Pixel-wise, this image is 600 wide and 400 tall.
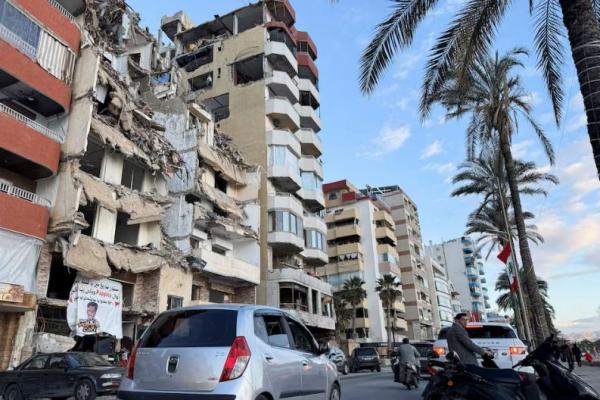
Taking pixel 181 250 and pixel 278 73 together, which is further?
pixel 278 73

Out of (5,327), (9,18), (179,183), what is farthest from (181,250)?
(9,18)

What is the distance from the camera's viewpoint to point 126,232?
2464 centimetres

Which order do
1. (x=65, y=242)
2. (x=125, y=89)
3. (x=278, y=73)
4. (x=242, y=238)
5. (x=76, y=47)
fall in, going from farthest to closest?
1. (x=278, y=73)
2. (x=242, y=238)
3. (x=125, y=89)
4. (x=76, y=47)
5. (x=65, y=242)

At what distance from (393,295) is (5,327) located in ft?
154

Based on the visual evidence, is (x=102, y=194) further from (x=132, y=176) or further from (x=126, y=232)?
(x=132, y=176)

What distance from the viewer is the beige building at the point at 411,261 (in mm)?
70938

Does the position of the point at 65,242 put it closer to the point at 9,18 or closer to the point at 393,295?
the point at 9,18

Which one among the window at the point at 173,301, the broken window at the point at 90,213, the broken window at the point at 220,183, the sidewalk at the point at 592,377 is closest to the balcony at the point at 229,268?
the window at the point at 173,301

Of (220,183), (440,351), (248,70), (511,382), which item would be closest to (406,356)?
(440,351)

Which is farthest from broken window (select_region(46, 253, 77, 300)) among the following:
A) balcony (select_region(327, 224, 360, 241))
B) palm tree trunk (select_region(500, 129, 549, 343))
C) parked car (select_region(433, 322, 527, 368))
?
balcony (select_region(327, 224, 360, 241))

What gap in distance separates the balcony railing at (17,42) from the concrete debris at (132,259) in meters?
8.47

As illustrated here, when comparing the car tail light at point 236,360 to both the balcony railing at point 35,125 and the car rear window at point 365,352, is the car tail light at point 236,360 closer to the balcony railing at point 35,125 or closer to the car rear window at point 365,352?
the balcony railing at point 35,125

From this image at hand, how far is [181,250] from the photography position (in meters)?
27.2

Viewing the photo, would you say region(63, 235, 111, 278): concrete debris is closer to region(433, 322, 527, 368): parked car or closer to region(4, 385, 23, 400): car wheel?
region(4, 385, 23, 400): car wheel
